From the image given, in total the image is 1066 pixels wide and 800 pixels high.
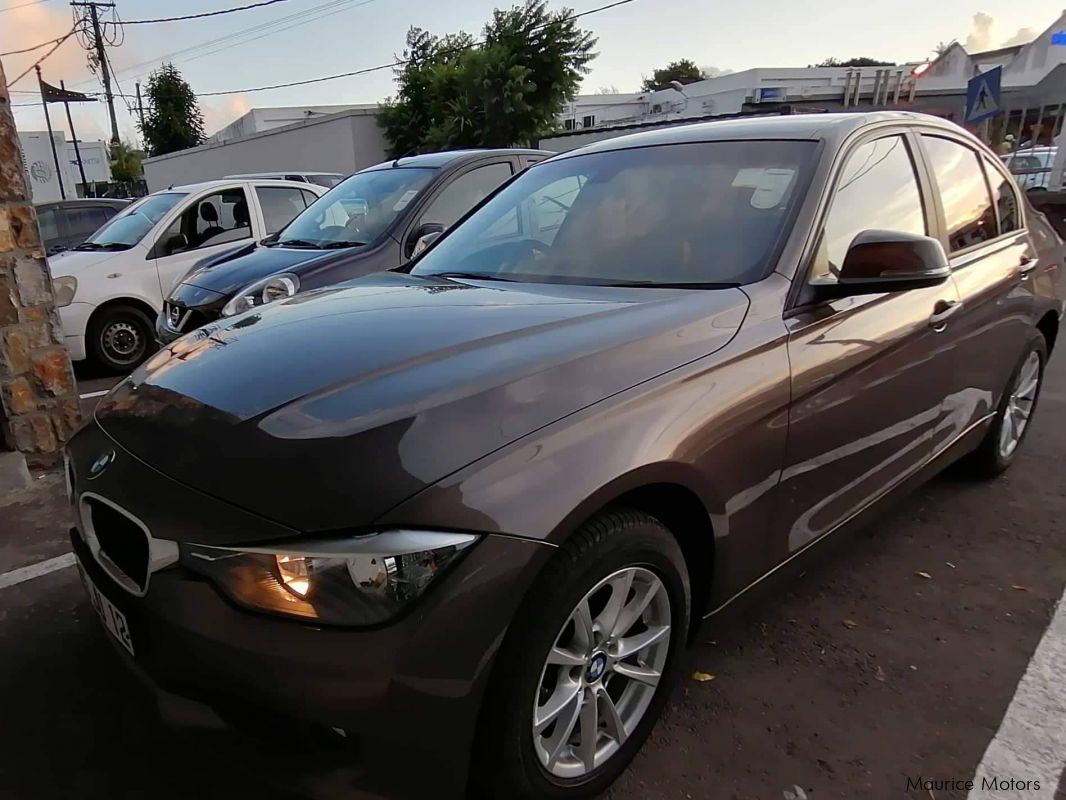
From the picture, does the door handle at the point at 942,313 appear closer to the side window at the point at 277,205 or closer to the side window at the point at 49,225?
the side window at the point at 277,205

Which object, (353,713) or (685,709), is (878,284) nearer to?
(685,709)

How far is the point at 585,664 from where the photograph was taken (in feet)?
6.24

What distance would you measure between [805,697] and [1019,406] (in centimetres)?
257

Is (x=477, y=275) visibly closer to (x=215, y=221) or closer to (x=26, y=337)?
(x=26, y=337)

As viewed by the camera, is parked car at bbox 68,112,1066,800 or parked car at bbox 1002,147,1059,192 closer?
parked car at bbox 68,112,1066,800

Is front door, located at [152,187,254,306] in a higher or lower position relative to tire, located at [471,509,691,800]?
higher

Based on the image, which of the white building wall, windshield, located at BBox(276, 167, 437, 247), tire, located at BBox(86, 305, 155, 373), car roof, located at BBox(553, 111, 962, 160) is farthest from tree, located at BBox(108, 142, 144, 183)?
car roof, located at BBox(553, 111, 962, 160)

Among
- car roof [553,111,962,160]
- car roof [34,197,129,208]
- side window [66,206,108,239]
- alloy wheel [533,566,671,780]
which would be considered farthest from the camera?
side window [66,206,108,239]

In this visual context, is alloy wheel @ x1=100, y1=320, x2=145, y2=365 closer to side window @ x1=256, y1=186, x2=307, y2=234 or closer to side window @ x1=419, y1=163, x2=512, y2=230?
side window @ x1=256, y1=186, x2=307, y2=234

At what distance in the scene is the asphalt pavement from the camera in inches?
82.8

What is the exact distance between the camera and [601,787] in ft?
6.60

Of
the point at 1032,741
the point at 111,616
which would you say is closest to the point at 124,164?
the point at 111,616

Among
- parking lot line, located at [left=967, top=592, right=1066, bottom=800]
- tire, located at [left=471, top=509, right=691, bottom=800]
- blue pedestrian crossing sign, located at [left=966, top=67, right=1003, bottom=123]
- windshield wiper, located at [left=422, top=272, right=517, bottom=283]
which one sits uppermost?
blue pedestrian crossing sign, located at [left=966, top=67, right=1003, bottom=123]

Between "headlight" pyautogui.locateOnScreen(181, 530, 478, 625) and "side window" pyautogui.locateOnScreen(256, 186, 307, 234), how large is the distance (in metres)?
6.63
